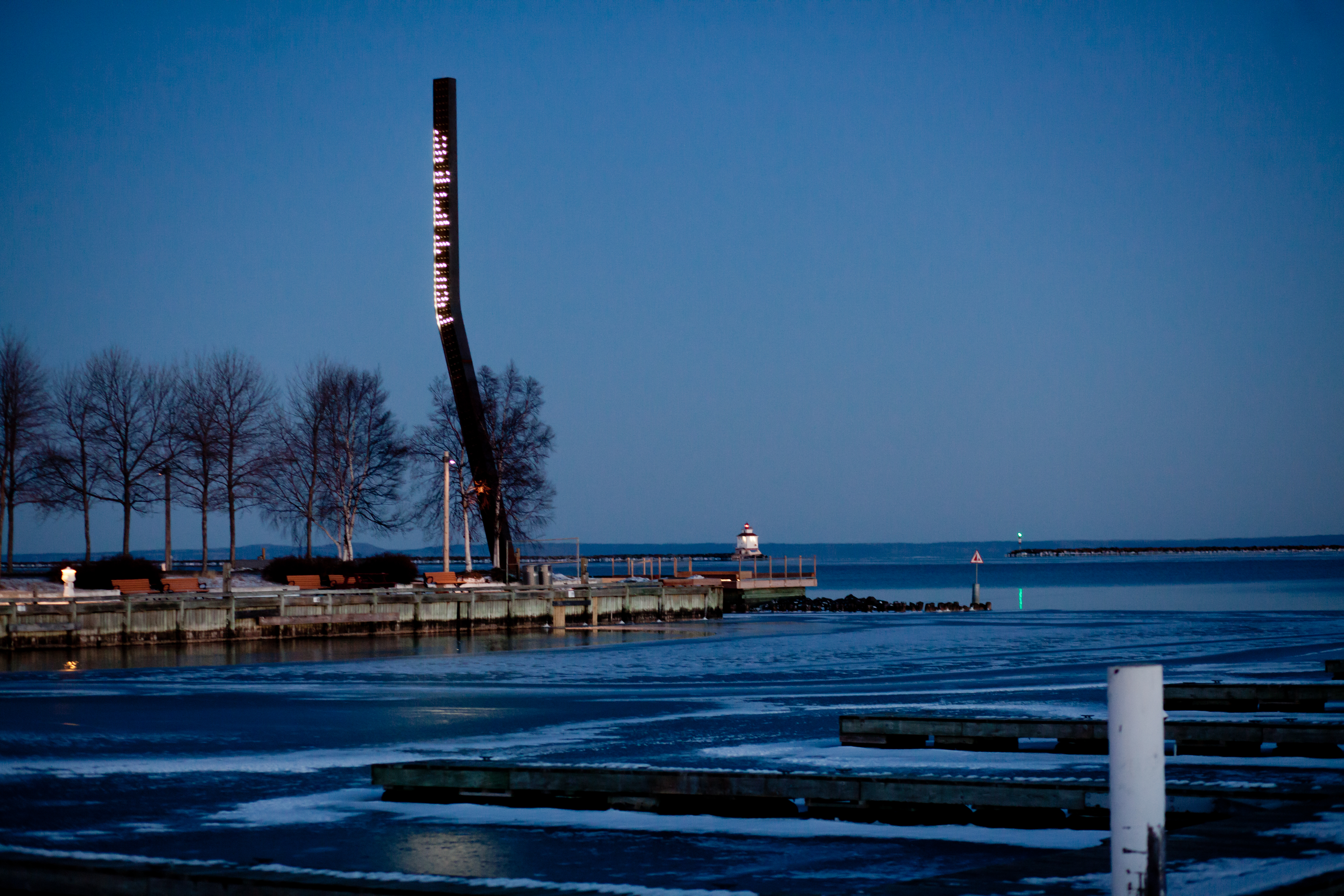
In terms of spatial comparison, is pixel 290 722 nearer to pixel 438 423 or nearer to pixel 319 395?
pixel 319 395

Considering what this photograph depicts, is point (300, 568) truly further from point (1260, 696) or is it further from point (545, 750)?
point (1260, 696)

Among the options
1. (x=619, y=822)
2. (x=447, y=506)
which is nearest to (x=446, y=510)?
(x=447, y=506)

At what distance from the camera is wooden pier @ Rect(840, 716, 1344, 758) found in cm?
1241

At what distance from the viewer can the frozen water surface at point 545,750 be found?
846 cm

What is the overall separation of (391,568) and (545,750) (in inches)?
1614

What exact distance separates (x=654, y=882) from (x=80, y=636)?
28654 mm

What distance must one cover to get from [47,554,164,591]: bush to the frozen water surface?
1767 centimetres

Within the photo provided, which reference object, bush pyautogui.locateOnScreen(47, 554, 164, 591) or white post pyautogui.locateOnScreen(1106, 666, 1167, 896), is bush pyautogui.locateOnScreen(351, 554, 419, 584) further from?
white post pyautogui.locateOnScreen(1106, 666, 1167, 896)

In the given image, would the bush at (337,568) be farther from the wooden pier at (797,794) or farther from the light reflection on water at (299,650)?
the wooden pier at (797,794)

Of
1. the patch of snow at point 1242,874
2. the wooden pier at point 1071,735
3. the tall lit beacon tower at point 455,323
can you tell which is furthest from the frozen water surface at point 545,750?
the tall lit beacon tower at point 455,323

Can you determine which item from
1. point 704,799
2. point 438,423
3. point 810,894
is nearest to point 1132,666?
point 810,894

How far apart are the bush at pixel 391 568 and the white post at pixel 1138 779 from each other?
4906cm

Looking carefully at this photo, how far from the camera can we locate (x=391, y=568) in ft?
177

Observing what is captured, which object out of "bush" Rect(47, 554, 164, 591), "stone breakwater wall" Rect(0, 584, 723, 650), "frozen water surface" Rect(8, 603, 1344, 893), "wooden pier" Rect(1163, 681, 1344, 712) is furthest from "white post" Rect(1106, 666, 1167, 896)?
"bush" Rect(47, 554, 164, 591)
